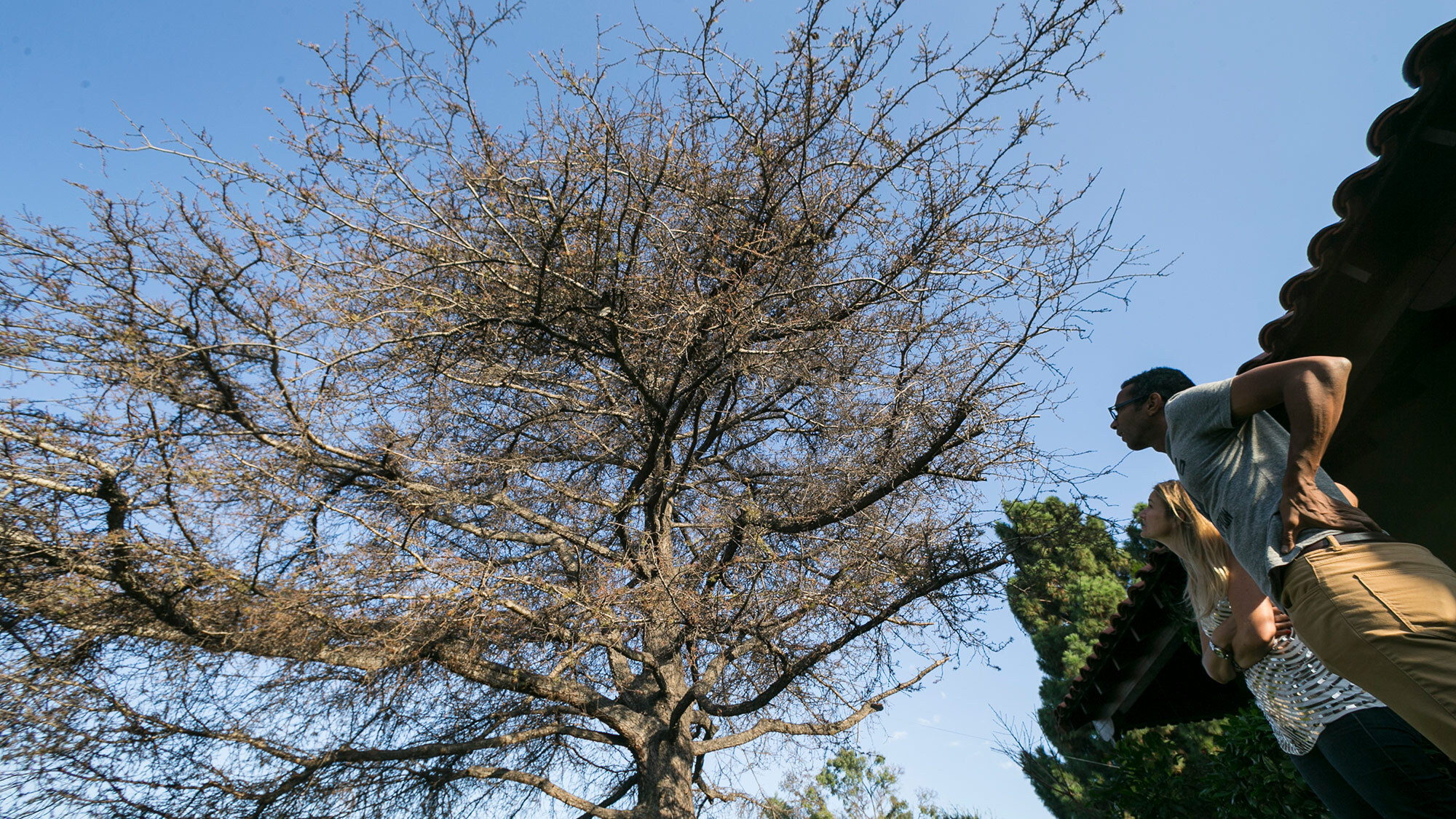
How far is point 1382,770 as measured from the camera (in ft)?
5.93

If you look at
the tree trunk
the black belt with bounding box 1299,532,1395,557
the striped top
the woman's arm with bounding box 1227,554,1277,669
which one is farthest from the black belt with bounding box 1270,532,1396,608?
the tree trunk

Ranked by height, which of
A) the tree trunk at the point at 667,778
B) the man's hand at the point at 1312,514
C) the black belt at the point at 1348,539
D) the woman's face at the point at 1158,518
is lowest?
the black belt at the point at 1348,539

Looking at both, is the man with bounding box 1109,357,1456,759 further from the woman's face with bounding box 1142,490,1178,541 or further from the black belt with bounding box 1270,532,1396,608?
the woman's face with bounding box 1142,490,1178,541

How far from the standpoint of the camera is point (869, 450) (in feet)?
19.5

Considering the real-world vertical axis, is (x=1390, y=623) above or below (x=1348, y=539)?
below

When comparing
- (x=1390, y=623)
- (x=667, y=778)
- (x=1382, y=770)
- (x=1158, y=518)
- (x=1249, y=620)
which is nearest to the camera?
(x=1390, y=623)

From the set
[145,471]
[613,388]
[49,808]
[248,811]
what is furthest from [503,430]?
[49,808]

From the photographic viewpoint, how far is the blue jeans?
1.71 m

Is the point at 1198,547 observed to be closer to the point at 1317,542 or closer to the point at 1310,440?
the point at 1317,542

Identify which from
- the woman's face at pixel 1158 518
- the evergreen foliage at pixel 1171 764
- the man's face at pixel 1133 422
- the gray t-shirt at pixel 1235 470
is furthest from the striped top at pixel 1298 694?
the evergreen foliage at pixel 1171 764

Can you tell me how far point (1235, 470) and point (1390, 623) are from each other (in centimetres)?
53

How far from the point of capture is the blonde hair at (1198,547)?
2.52m

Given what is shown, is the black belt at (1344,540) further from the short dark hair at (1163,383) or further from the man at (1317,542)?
the short dark hair at (1163,383)

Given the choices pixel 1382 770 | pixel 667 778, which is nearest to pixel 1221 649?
pixel 1382 770
